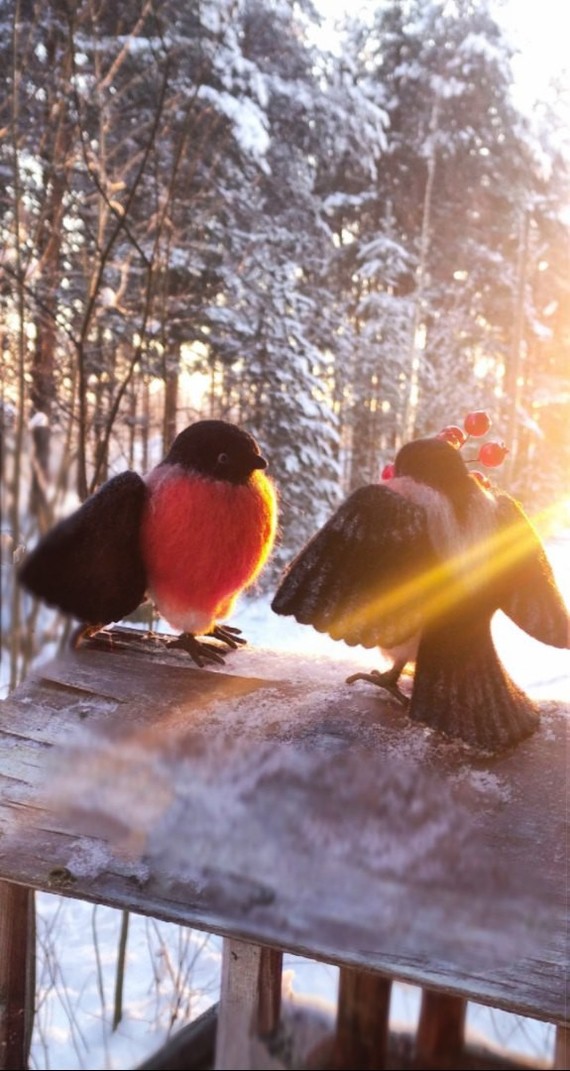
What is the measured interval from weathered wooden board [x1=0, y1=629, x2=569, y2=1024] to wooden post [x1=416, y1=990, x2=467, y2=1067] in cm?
6

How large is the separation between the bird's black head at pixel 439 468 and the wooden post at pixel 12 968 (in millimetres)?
879

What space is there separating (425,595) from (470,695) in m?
0.15

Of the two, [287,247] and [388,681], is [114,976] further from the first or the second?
[287,247]

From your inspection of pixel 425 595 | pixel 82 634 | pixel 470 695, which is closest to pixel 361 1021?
pixel 470 695

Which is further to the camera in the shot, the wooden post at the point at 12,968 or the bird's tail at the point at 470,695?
the wooden post at the point at 12,968

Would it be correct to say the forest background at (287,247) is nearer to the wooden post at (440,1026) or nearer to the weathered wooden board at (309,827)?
the weathered wooden board at (309,827)

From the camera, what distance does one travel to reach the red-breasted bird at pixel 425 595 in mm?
920

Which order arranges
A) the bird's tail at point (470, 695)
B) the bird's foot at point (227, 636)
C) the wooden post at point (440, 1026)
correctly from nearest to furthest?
1. the wooden post at point (440, 1026)
2. the bird's tail at point (470, 695)
3. the bird's foot at point (227, 636)

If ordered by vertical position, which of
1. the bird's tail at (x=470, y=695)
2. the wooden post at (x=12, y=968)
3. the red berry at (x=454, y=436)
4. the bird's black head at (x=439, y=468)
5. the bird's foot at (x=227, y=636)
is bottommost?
the wooden post at (x=12, y=968)

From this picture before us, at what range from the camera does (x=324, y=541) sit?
939 mm

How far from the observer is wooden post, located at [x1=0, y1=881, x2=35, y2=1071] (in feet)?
3.47

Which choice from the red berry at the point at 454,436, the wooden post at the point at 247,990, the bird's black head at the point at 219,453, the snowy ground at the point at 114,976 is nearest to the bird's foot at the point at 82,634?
the bird's black head at the point at 219,453

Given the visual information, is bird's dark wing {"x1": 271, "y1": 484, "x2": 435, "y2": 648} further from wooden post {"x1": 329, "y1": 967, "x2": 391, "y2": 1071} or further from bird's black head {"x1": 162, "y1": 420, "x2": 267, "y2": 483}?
wooden post {"x1": 329, "y1": 967, "x2": 391, "y2": 1071}

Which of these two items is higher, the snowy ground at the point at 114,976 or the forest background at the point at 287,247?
the forest background at the point at 287,247
